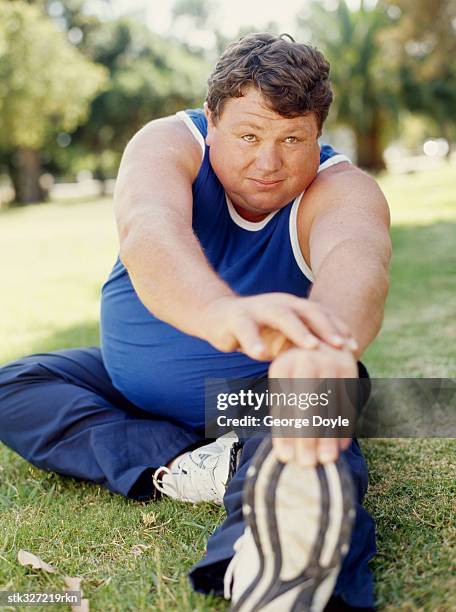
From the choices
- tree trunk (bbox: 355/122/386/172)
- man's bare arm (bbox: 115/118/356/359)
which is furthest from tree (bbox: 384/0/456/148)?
tree trunk (bbox: 355/122/386/172)

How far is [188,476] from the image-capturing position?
226 cm

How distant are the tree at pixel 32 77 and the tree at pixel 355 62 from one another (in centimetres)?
772

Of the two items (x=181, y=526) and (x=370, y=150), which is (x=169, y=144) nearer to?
(x=181, y=526)

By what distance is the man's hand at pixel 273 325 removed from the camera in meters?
1.38

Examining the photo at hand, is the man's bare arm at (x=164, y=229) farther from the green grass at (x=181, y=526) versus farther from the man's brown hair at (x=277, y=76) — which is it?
the green grass at (x=181, y=526)

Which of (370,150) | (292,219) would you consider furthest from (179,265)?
(370,150)

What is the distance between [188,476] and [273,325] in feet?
3.28

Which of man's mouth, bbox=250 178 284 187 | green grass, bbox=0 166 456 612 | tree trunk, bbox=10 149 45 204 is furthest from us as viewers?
tree trunk, bbox=10 149 45 204

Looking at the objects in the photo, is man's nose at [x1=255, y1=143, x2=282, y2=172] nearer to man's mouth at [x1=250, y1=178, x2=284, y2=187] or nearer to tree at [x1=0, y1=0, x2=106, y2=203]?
man's mouth at [x1=250, y1=178, x2=284, y2=187]

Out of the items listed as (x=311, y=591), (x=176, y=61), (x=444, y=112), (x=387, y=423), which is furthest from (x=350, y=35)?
(x=311, y=591)

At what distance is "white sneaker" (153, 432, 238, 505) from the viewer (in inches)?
86.2

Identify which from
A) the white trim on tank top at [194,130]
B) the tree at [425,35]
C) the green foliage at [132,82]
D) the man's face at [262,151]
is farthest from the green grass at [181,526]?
the green foliage at [132,82]

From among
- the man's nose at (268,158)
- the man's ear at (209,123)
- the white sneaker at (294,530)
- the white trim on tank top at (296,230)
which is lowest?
the white sneaker at (294,530)

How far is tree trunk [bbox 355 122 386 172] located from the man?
24.9 meters
